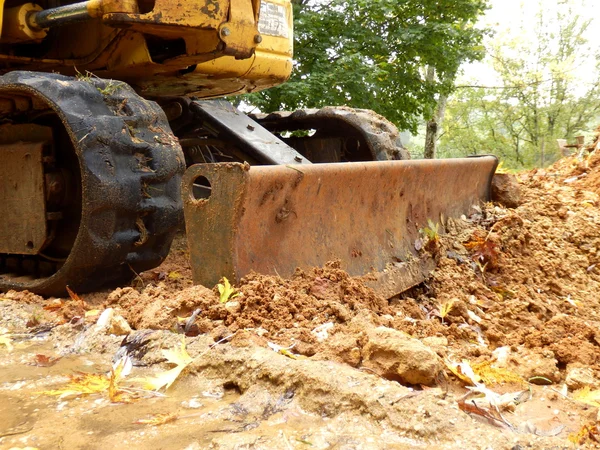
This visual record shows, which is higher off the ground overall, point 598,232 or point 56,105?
point 56,105

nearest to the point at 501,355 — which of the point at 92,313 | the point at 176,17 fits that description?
the point at 92,313

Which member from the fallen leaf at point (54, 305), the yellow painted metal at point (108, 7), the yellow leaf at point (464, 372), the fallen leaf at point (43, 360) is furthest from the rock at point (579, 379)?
the yellow painted metal at point (108, 7)

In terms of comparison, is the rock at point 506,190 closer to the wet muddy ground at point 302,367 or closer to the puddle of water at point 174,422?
the wet muddy ground at point 302,367

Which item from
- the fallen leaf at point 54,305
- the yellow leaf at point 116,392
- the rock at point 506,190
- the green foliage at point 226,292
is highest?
the rock at point 506,190

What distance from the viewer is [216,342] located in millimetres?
2092

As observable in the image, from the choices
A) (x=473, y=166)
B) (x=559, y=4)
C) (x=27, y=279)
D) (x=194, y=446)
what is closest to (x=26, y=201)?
(x=27, y=279)

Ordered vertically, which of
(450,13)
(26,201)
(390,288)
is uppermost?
(450,13)

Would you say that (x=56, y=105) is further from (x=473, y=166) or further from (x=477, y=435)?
(x=473, y=166)

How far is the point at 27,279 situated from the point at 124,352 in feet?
4.33

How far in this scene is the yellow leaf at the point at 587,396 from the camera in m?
1.87

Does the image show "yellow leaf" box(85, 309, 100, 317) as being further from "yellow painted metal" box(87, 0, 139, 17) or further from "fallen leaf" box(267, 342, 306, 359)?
"yellow painted metal" box(87, 0, 139, 17)

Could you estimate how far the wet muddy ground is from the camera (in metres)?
1.54

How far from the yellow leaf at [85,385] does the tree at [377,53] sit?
844 cm

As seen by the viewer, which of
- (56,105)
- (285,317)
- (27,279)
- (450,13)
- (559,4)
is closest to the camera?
(285,317)
